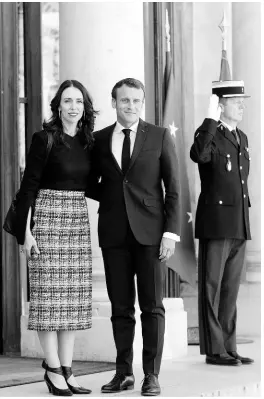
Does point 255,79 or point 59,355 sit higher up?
point 255,79

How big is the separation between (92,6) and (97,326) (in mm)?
2169

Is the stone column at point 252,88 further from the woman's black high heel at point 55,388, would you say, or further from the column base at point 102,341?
the woman's black high heel at point 55,388

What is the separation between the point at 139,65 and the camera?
24.7 ft

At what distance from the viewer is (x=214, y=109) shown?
7176 millimetres

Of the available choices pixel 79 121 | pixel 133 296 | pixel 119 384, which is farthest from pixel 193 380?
pixel 79 121

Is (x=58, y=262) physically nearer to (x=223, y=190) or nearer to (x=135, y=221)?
(x=135, y=221)

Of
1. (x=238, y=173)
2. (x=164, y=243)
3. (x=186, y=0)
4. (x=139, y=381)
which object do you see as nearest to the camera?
(x=164, y=243)

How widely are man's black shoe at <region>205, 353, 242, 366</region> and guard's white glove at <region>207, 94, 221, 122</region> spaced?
61.0 inches

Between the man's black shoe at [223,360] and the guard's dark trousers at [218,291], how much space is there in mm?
37

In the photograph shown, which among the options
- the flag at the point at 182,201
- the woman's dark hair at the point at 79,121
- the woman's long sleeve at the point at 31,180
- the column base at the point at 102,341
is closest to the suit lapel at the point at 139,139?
the woman's dark hair at the point at 79,121

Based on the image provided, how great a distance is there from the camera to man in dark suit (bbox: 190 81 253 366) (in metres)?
7.24

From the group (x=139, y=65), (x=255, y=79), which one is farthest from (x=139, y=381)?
(x=255, y=79)

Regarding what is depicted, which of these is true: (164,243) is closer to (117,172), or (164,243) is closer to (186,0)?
(117,172)

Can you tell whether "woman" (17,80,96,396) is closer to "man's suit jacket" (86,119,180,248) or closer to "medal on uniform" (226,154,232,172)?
"man's suit jacket" (86,119,180,248)
